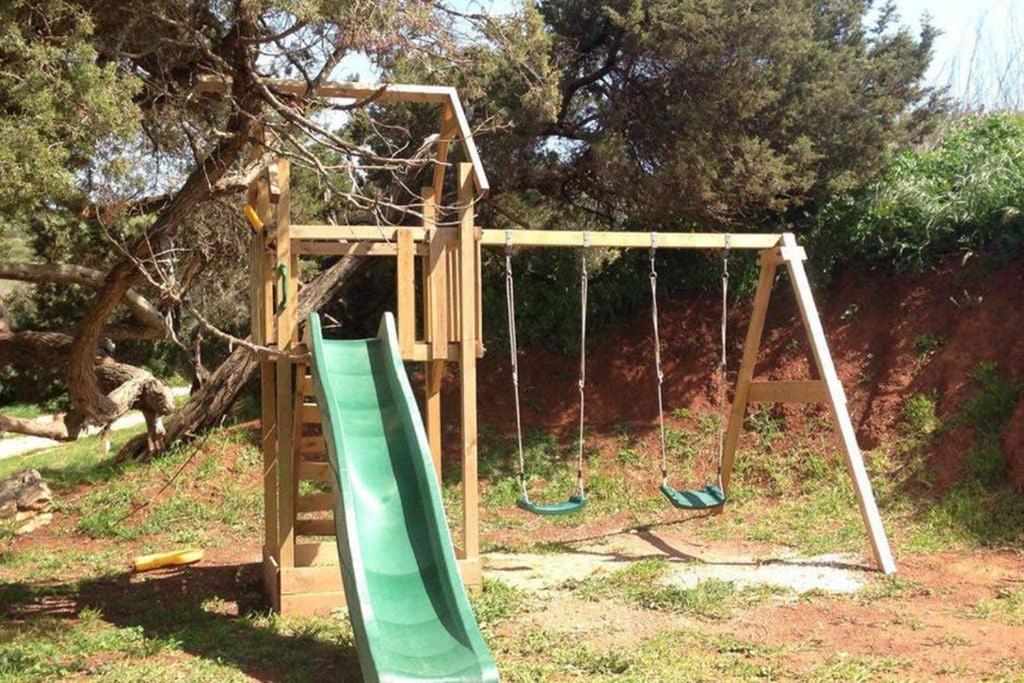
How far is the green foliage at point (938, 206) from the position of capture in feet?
35.9

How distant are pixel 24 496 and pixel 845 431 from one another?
8.51m

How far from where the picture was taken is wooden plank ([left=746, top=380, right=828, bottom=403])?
827cm

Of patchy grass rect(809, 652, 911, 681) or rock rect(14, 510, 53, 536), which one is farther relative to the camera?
rock rect(14, 510, 53, 536)

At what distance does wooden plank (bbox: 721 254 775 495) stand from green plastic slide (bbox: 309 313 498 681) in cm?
392

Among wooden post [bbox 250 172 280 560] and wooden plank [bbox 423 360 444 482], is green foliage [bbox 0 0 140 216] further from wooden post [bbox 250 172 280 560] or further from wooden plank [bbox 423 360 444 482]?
wooden plank [bbox 423 360 444 482]

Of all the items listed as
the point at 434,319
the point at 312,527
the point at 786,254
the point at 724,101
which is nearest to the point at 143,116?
the point at 434,319

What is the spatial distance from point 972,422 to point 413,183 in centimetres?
684

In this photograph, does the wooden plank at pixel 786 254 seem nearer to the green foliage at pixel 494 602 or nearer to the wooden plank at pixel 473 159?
the wooden plank at pixel 473 159

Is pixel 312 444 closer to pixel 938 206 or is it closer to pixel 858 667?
pixel 858 667

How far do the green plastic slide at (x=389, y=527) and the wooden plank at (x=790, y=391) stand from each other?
3744 mm

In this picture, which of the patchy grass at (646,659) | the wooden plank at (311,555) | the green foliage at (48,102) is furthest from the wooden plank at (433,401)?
the green foliage at (48,102)

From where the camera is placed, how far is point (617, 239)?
319 inches

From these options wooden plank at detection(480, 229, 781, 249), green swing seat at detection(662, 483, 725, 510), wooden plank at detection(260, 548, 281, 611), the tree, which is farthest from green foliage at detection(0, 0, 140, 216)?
green swing seat at detection(662, 483, 725, 510)

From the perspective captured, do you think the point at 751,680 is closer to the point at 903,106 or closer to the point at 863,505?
the point at 863,505
